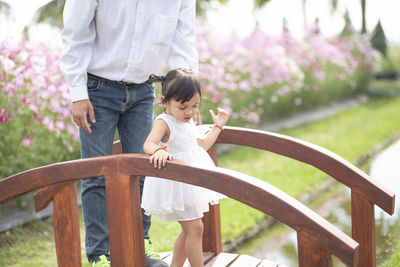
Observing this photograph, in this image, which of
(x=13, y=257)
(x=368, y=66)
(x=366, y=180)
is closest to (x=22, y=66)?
(x=13, y=257)

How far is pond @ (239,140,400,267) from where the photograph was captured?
12.1 feet

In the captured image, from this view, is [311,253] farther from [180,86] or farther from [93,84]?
[93,84]

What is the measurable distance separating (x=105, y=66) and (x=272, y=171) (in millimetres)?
3683

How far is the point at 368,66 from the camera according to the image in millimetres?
13594

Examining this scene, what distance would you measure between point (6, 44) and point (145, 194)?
253 cm

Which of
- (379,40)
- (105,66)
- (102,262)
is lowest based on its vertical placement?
(102,262)

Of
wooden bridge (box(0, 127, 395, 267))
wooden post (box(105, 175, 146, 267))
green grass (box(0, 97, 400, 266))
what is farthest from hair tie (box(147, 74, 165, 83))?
green grass (box(0, 97, 400, 266))

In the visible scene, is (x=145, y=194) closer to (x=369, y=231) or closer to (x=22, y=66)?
(x=369, y=231)

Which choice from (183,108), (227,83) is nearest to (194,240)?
(183,108)

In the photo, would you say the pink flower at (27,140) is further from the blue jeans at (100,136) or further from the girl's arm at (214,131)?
the girl's arm at (214,131)

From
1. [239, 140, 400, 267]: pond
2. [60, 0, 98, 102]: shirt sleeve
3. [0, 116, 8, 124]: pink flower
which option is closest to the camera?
[60, 0, 98, 102]: shirt sleeve

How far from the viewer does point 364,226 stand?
8.06 feet

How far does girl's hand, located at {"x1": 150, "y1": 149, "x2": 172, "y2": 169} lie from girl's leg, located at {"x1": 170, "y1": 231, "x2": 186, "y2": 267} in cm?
54

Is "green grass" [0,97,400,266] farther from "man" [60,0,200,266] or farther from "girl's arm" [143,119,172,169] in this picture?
"girl's arm" [143,119,172,169]
